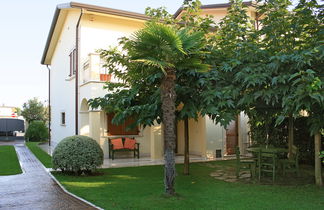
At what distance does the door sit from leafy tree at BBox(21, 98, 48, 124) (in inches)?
996

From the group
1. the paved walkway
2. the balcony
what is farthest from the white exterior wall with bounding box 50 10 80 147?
the paved walkway

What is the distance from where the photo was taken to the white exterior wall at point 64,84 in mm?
16862

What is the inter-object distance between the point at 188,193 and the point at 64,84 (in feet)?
46.0

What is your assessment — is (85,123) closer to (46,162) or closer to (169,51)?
(46,162)

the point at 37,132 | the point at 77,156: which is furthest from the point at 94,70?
the point at 37,132

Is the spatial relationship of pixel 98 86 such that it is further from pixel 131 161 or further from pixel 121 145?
pixel 131 161

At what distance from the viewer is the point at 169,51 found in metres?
6.76

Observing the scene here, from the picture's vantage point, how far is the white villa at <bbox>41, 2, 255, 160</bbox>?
13.8 metres

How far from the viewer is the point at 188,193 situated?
784 cm

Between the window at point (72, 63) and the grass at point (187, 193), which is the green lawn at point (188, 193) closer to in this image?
the grass at point (187, 193)

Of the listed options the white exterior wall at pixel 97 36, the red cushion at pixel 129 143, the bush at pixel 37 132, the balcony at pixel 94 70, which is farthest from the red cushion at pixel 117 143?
the bush at pixel 37 132

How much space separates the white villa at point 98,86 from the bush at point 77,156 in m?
2.71

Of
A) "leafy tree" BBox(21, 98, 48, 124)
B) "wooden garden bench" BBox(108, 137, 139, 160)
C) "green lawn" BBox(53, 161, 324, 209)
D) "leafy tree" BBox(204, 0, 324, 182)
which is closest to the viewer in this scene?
"green lawn" BBox(53, 161, 324, 209)

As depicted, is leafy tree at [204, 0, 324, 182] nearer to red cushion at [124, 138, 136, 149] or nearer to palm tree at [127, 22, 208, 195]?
palm tree at [127, 22, 208, 195]
